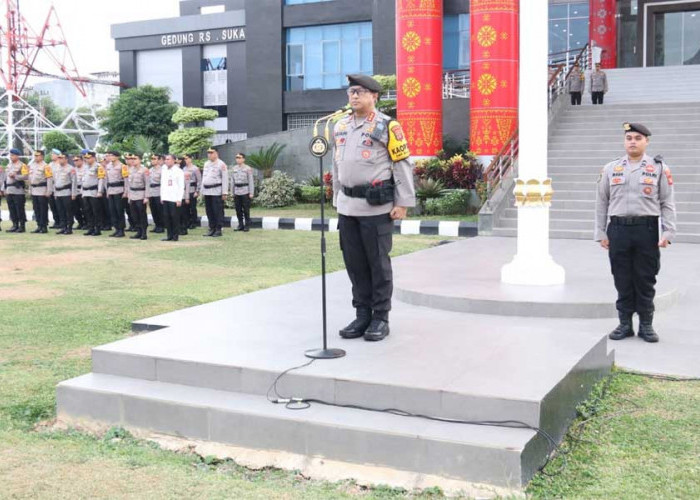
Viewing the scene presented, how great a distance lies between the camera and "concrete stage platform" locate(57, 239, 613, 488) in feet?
12.6

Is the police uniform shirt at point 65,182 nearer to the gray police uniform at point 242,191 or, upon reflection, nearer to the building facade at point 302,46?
the gray police uniform at point 242,191

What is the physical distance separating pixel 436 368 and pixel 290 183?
17.7 metres

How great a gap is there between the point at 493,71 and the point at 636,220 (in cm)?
1176

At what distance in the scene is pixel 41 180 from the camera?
17.2 meters

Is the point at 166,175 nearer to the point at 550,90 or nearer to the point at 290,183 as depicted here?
the point at 290,183

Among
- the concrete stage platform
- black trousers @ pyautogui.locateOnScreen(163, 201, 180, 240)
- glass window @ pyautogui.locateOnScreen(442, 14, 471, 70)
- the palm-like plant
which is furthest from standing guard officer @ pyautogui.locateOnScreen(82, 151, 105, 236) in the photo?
glass window @ pyautogui.locateOnScreen(442, 14, 471, 70)

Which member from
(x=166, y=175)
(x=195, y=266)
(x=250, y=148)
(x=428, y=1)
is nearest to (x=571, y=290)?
(x=195, y=266)

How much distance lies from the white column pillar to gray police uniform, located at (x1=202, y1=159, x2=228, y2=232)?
9.05 meters

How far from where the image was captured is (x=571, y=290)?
7562mm

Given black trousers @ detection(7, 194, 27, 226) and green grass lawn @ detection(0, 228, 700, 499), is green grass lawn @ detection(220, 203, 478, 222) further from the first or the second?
green grass lawn @ detection(0, 228, 700, 499)

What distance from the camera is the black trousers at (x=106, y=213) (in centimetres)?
1669

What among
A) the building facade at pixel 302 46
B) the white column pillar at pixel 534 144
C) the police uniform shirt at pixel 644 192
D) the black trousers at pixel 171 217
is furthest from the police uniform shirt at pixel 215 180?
the building facade at pixel 302 46

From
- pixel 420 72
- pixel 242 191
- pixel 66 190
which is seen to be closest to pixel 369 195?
pixel 242 191

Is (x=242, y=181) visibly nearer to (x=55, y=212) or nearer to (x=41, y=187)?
(x=41, y=187)
